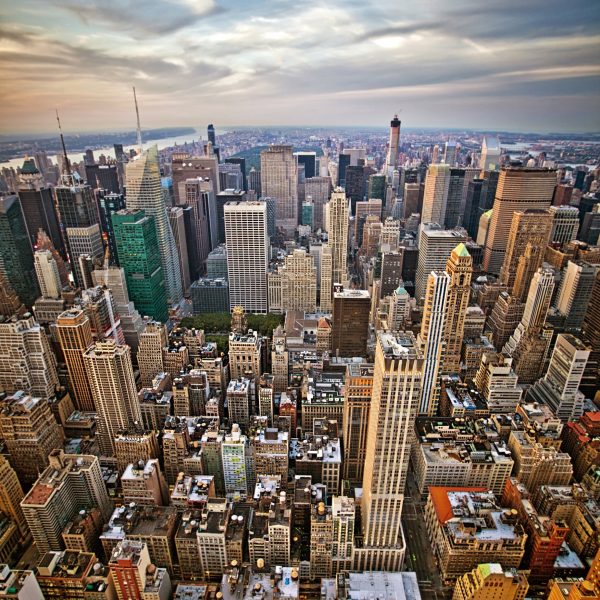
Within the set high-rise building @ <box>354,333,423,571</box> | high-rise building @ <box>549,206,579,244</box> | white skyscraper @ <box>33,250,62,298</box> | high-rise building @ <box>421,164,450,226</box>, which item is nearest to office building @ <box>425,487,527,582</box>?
high-rise building @ <box>354,333,423,571</box>

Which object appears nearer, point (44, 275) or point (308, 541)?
point (308, 541)

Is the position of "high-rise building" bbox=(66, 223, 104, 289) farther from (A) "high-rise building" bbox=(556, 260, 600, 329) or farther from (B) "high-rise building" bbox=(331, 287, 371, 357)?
(A) "high-rise building" bbox=(556, 260, 600, 329)

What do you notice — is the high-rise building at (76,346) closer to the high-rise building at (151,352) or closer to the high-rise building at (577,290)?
the high-rise building at (151,352)

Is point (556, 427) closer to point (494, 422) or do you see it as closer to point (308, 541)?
point (494, 422)

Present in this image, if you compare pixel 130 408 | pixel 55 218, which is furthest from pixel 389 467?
pixel 55 218

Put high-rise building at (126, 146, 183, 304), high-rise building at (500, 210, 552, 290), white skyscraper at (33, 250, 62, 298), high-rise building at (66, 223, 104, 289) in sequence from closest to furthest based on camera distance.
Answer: white skyscraper at (33, 250, 62, 298) → high-rise building at (126, 146, 183, 304) → high-rise building at (66, 223, 104, 289) → high-rise building at (500, 210, 552, 290)

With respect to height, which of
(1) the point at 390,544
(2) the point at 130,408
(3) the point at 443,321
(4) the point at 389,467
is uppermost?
(3) the point at 443,321

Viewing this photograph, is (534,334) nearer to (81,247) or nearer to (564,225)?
(564,225)
